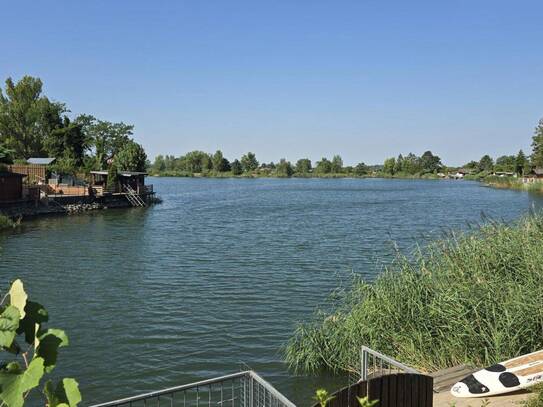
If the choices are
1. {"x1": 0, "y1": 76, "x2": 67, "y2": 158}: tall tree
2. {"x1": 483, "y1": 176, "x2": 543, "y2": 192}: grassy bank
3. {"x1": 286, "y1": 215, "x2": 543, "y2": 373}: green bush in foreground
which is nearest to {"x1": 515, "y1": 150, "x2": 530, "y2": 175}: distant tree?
{"x1": 483, "y1": 176, "x2": 543, "y2": 192}: grassy bank

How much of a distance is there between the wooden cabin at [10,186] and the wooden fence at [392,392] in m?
42.7

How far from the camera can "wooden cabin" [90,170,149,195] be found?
189 feet

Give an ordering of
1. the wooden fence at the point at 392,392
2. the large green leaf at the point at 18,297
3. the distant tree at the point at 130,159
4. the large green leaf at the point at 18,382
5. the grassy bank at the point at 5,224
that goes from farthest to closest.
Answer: the distant tree at the point at 130,159
the grassy bank at the point at 5,224
the wooden fence at the point at 392,392
the large green leaf at the point at 18,297
the large green leaf at the point at 18,382

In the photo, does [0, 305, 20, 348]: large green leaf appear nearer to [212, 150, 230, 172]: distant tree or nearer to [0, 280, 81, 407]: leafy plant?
[0, 280, 81, 407]: leafy plant

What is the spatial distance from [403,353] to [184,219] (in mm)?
37757

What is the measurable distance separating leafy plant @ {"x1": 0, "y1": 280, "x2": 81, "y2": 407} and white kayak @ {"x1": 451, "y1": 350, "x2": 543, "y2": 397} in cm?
671

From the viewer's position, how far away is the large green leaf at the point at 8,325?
7.11 ft

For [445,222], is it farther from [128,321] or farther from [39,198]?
[39,198]

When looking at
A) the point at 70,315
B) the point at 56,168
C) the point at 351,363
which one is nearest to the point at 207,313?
the point at 70,315

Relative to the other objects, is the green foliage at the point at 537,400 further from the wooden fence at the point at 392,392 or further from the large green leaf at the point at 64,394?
the large green leaf at the point at 64,394

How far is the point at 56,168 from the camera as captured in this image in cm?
5503

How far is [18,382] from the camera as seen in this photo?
2.20 metres

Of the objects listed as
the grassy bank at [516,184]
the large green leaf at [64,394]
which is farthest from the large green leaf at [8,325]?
the grassy bank at [516,184]

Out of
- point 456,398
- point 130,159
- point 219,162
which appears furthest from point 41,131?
point 219,162
